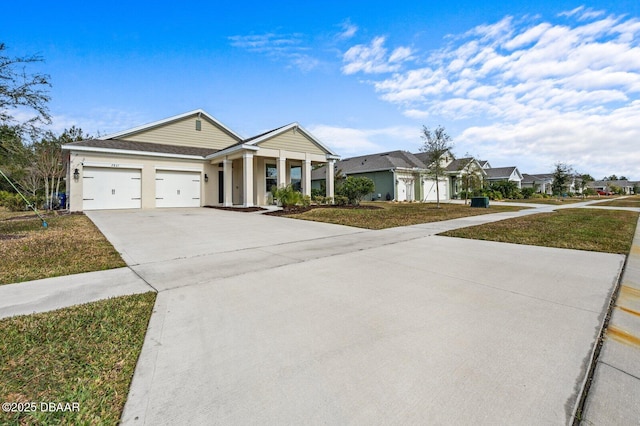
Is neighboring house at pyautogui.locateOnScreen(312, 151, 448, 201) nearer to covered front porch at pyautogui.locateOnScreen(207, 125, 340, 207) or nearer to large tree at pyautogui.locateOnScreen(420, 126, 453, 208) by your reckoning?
large tree at pyautogui.locateOnScreen(420, 126, 453, 208)

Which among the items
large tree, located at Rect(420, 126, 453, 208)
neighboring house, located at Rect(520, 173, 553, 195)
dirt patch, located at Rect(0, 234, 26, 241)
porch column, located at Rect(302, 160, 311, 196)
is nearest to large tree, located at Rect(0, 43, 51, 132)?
dirt patch, located at Rect(0, 234, 26, 241)

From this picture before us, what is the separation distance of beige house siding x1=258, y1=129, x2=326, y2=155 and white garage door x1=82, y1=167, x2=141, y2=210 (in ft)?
26.0

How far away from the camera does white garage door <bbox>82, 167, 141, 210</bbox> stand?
1581cm

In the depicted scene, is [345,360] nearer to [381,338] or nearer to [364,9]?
[381,338]

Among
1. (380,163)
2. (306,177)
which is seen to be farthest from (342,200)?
(380,163)

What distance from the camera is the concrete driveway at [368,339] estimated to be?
5.97 feet

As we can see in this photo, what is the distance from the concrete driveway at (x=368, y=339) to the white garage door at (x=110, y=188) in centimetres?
1367

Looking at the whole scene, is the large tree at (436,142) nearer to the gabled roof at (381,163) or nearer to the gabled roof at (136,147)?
the gabled roof at (381,163)

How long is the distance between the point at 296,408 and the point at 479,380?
4.31 ft

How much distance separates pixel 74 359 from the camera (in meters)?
2.35

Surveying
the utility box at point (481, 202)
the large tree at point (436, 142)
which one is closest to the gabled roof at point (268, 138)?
the large tree at point (436, 142)

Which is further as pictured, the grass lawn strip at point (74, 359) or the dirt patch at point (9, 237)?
the dirt patch at point (9, 237)

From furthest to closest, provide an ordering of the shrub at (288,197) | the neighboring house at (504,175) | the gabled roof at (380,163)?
the neighboring house at (504,175) < the gabled roof at (380,163) < the shrub at (288,197)

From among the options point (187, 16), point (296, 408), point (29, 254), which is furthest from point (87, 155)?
point (296, 408)
